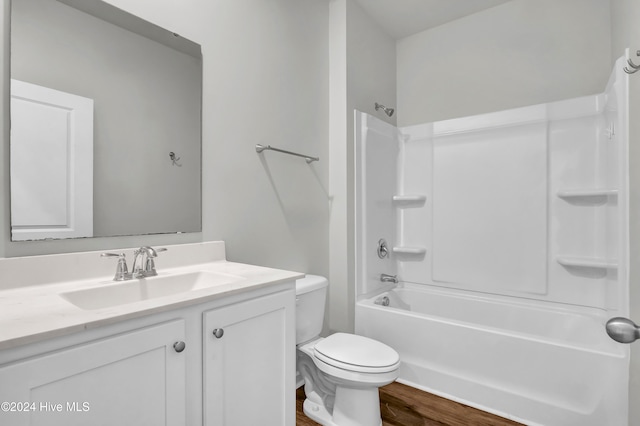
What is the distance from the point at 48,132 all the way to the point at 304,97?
1447 millimetres

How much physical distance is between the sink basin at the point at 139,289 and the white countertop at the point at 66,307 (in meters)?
0.02

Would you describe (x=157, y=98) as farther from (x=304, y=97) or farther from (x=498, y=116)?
(x=498, y=116)

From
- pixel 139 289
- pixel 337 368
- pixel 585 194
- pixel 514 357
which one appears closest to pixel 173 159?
pixel 139 289

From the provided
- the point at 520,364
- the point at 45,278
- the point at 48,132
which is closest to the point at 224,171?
the point at 48,132

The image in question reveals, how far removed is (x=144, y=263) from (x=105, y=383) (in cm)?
59

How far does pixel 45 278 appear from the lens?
3.45 ft

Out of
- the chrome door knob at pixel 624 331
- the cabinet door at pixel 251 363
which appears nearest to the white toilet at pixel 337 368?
the cabinet door at pixel 251 363

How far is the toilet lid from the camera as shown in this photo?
149 centimetres

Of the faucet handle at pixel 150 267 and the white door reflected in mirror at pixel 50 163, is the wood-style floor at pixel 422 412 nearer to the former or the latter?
the faucet handle at pixel 150 267

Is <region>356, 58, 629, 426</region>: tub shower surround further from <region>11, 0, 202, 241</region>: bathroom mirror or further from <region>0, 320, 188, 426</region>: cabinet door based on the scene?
<region>0, 320, 188, 426</region>: cabinet door

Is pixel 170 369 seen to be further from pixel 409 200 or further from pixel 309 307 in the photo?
pixel 409 200

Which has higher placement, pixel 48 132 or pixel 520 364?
pixel 48 132

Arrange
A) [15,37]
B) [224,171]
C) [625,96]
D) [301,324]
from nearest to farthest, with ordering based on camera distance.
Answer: [15,37] → [625,96] → [224,171] → [301,324]

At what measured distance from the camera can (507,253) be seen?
7.68 feet
